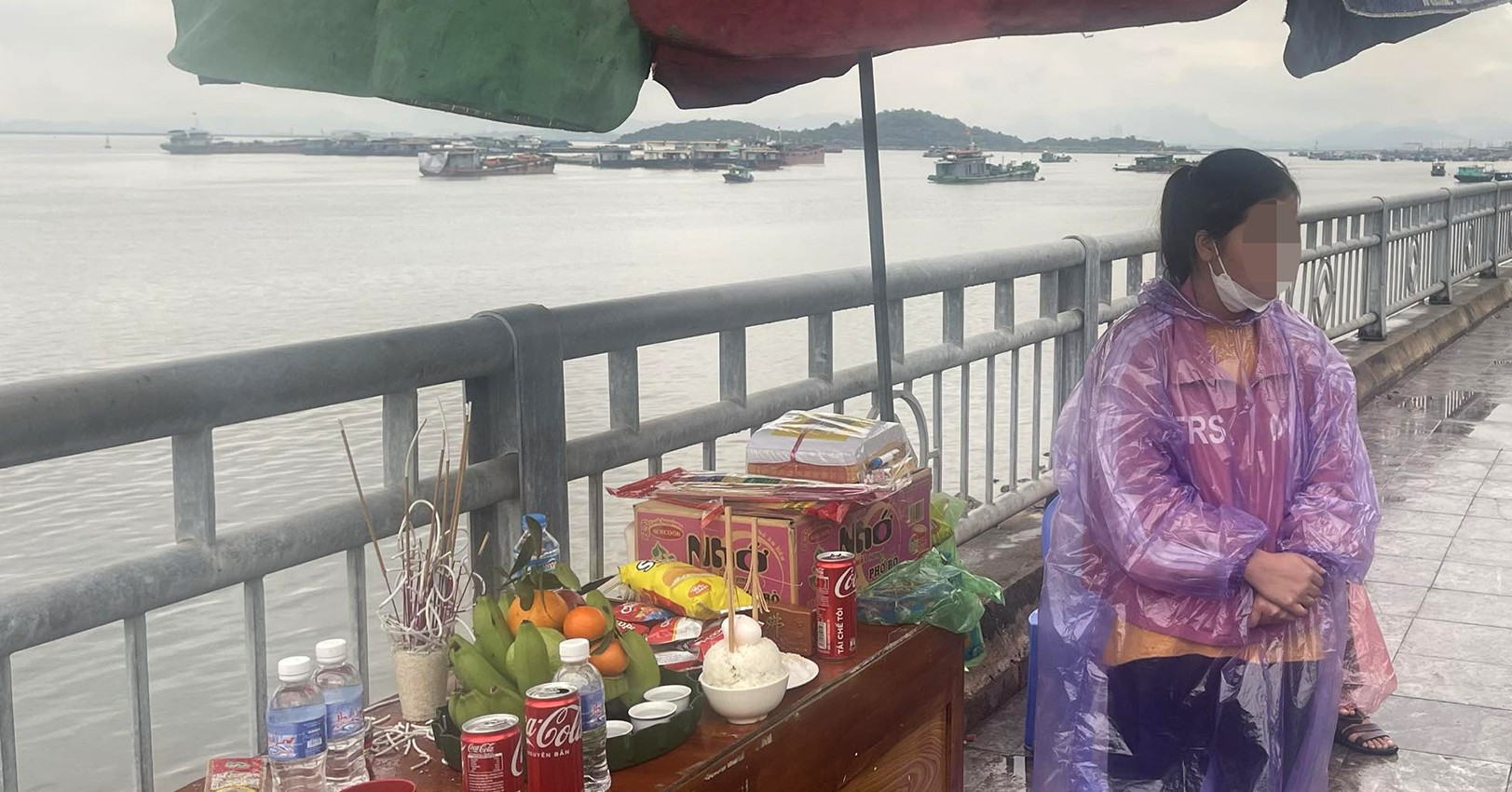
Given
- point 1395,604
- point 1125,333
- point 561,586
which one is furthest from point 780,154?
point 561,586

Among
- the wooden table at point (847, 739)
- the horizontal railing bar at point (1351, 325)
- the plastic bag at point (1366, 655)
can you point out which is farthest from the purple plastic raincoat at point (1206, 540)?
the horizontal railing bar at point (1351, 325)

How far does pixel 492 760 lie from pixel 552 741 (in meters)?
0.09

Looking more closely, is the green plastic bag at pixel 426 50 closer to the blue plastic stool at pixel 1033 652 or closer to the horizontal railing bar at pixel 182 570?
the horizontal railing bar at pixel 182 570

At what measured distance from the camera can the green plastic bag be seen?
1854mm

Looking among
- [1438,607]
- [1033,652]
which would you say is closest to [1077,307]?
[1438,607]

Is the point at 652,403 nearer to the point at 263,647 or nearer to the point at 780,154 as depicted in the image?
the point at 263,647

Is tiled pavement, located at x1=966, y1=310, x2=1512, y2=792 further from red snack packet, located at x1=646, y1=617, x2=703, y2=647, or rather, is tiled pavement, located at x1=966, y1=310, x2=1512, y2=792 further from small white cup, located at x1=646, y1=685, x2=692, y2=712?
small white cup, located at x1=646, y1=685, x2=692, y2=712

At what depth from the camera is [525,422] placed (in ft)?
9.55

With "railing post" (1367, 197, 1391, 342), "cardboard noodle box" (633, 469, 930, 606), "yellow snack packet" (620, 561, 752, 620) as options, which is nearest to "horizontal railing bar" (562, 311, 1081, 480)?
"cardboard noodle box" (633, 469, 930, 606)

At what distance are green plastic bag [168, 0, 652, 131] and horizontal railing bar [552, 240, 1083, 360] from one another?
0.89m

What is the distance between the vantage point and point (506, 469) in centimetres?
292

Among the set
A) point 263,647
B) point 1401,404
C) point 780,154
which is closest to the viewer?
point 263,647

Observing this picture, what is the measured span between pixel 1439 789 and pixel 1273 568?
158 cm

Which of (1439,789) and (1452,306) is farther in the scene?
(1452,306)
